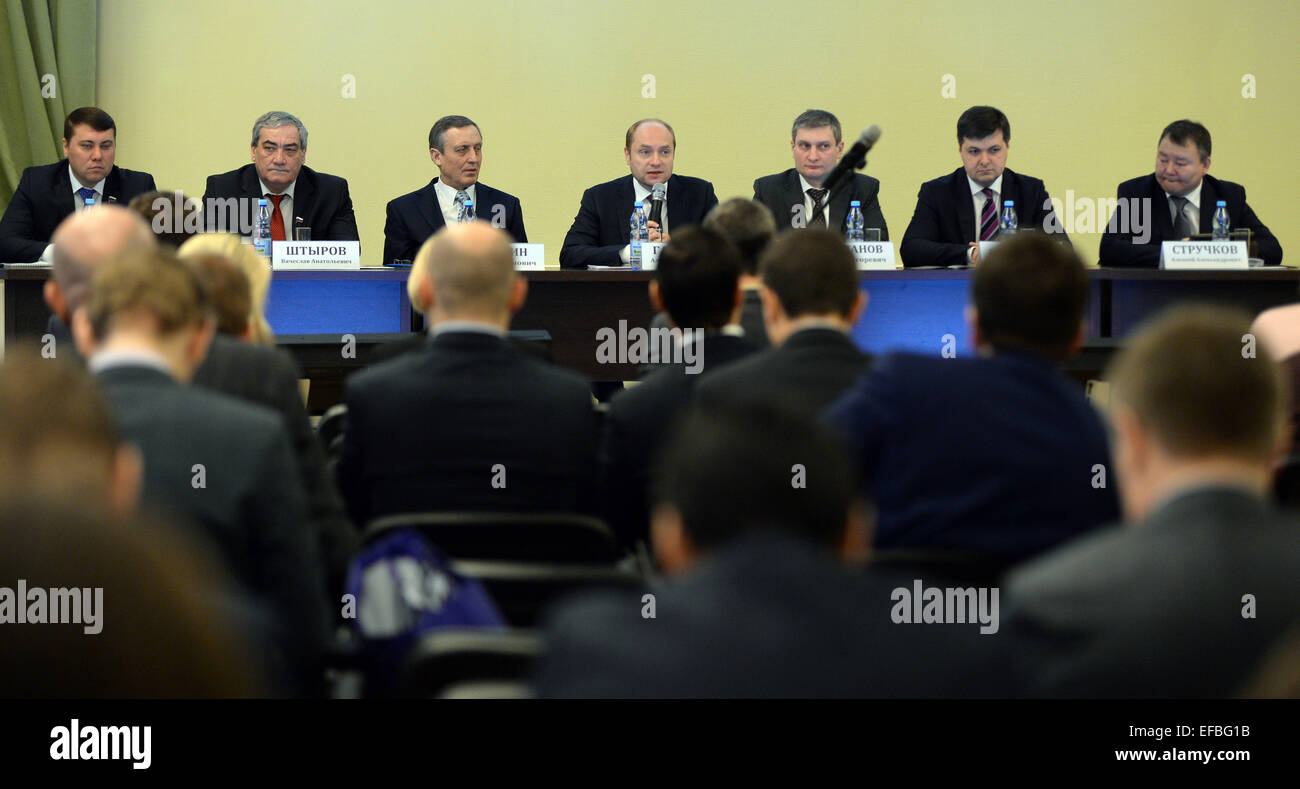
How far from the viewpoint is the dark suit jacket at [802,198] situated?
588 cm

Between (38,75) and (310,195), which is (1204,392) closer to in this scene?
(310,195)

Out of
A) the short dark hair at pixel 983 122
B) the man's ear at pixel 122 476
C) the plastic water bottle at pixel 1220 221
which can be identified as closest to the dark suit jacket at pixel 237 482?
the man's ear at pixel 122 476

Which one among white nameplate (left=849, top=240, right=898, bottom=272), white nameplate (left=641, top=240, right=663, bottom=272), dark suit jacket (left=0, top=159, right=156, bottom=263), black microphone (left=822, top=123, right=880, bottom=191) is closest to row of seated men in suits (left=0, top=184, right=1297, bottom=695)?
black microphone (left=822, top=123, right=880, bottom=191)

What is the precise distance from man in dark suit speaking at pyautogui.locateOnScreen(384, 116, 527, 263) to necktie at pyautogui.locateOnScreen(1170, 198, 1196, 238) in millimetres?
2940

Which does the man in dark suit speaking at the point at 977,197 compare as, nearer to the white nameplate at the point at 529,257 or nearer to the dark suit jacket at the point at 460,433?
the white nameplate at the point at 529,257

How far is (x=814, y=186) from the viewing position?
6.00 meters

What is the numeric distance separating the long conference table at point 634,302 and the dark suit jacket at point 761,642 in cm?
409

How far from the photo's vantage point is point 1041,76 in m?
7.48

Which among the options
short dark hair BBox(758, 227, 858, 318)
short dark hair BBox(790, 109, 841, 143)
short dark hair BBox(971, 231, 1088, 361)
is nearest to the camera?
short dark hair BBox(971, 231, 1088, 361)

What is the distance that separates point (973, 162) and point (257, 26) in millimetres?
3977

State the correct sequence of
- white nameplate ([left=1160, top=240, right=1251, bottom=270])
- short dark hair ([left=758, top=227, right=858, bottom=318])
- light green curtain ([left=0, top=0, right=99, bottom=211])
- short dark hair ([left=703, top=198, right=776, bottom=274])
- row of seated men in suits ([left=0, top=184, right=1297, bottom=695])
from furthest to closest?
light green curtain ([left=0, top=0, right=99, bottom=211]) → white nameplate ([left=1160, top=240, right=1251, bottom=270]) → short dark hair ([left=703, top=198, right=776, bottom=274]) → short dark hair ([left=758, top=227, right=858, bottom=318]) → row of seated men in suits ([left=0, top=184, right=1297, bottom=695])

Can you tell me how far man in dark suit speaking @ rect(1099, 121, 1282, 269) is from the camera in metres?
5.70

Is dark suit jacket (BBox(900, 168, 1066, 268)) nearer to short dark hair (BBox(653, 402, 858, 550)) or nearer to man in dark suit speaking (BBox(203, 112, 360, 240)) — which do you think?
man in dark suit speaking (BBox(203, 112, 360, 240))

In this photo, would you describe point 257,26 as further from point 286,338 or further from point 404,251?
point 286,338
